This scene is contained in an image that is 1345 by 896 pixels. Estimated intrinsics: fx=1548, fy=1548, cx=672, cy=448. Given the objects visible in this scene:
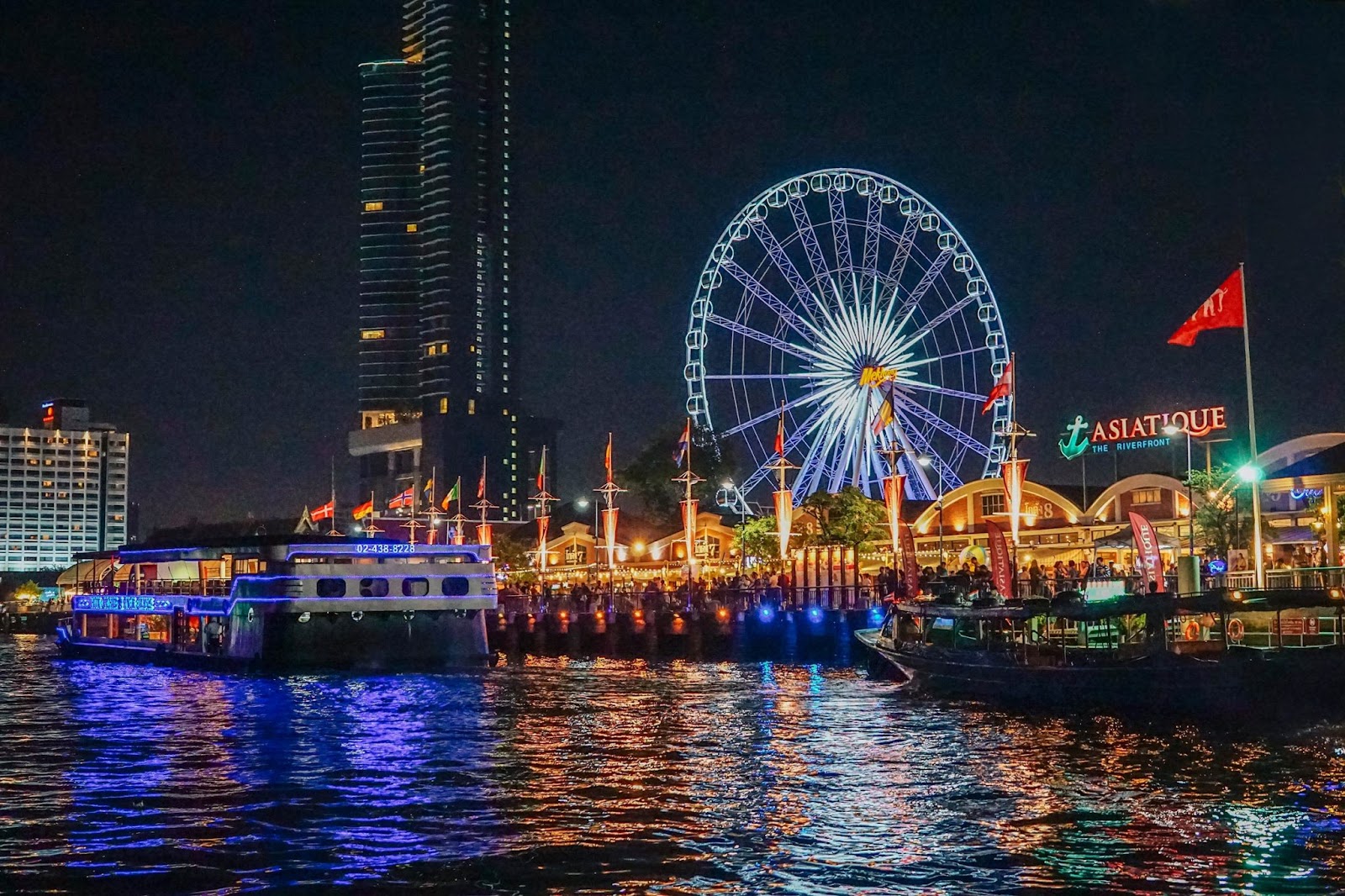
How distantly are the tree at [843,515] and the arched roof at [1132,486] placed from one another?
507 inches

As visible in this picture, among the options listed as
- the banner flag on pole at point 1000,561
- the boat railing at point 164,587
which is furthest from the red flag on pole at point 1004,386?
the boat railing at point 164,587

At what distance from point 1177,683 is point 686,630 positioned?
3588 cm

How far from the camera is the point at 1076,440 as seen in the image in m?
92.6

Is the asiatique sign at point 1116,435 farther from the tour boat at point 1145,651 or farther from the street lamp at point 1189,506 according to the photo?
the tour boat at point 1145,651

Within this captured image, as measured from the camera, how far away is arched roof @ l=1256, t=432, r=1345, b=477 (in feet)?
270

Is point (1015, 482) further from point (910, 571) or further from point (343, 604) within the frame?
point (343, 604)

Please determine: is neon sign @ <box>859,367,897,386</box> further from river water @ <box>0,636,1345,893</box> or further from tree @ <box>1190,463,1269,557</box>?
river water @ <box>0,636,1345,893</box>

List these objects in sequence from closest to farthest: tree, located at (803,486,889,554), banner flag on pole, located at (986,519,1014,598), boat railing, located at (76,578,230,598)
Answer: banner flag on pole, located at (986,519,1014,598), boat railing, located at (76,578,230,598), tree, located at (803,486,889,554)

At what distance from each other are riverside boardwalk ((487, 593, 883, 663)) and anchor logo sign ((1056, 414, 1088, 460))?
27427 mm

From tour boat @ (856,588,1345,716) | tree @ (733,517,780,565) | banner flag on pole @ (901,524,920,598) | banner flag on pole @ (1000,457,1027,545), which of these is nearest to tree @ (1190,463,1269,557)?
banner flag on pole @ (1000,457,1027,545)

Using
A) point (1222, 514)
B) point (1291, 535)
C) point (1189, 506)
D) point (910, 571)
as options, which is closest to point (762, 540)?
point (1189, 506)

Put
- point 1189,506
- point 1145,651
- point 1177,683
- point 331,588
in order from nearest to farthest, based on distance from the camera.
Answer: point 1177,683 → point 1145,651 → point 331,588 → point 1189,506

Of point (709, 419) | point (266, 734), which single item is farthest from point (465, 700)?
point (709, 419)

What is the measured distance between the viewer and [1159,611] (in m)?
39.7
